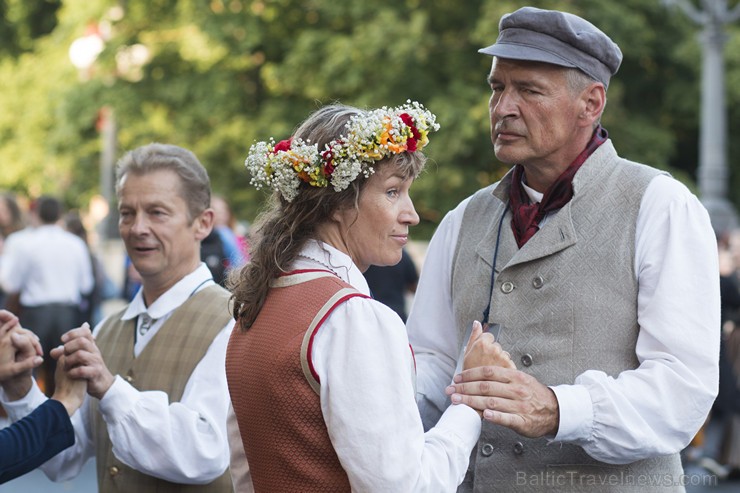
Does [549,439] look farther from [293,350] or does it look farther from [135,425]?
[135,425]

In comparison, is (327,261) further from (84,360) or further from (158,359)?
(158,359)

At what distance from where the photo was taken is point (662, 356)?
2754 mm

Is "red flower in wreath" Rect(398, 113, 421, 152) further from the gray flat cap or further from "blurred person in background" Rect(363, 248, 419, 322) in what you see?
"blurred person in background" Rect(363, 248, 419, 322)

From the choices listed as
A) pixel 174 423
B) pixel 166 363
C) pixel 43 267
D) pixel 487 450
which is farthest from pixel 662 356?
pixel 43 267

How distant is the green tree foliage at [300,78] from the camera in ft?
61.2

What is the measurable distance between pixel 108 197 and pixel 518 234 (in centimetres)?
1785

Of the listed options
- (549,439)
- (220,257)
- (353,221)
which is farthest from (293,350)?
(220,257)

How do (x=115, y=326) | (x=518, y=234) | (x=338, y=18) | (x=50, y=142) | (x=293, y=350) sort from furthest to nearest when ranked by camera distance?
1. (x=50, y=142)
2. (x=338, y=18)
3. (x=115, y=326)
4. (x=518, y=234)
5. (x=293, y=350)

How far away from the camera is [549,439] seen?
2.75 metres

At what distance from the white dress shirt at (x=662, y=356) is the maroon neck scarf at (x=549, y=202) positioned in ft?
0.75

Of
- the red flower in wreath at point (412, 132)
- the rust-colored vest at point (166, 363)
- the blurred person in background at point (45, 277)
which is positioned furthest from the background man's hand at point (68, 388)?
the blurred person in background at point (45, 277)

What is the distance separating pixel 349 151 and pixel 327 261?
0.25 meters

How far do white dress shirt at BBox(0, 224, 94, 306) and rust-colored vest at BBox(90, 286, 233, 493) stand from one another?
656 centimetres

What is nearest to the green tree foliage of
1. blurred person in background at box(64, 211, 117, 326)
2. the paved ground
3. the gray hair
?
blurred person in background at box(64, 211, 117, 326)
